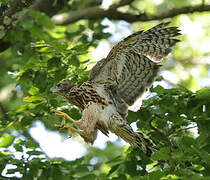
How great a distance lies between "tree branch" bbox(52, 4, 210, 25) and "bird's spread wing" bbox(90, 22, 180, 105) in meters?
1.79

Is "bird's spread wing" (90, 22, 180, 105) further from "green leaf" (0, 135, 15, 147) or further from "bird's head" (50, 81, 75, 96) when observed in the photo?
"green leaf" (0, 135, 15, 147)

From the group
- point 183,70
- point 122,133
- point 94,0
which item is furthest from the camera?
point 183,70

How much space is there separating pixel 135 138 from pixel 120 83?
81 centimetres

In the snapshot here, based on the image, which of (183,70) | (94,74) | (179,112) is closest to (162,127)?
(179,112)

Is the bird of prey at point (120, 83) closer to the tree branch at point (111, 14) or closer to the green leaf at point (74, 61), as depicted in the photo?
the green leaf at point (74, 61)

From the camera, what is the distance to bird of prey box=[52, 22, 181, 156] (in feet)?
14.1

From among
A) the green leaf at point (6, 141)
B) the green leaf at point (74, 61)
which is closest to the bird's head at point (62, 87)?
the green leaf at point (74, 61)

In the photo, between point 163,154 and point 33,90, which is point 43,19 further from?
point 33,90

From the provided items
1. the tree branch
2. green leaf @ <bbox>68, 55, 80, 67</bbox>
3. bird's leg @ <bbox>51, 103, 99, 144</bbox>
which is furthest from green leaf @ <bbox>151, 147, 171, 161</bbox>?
the tree branch

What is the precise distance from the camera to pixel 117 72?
4.53m

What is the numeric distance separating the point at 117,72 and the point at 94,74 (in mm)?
269

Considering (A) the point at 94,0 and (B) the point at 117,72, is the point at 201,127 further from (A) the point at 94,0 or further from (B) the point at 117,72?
(A) the point at 94,0

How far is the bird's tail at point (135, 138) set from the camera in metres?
4.03

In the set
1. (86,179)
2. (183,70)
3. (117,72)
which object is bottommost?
(183,70)
